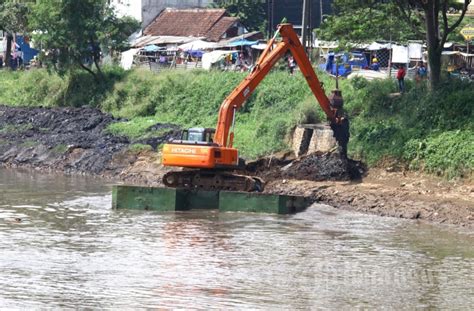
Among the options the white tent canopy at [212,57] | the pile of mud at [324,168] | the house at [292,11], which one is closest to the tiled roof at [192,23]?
the house at [292,11]

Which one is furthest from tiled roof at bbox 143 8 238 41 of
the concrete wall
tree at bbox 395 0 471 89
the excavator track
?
the excavator track

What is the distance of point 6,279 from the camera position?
76.5 ft

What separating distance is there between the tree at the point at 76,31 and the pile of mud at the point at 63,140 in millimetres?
3663

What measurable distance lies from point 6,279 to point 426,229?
41.9 feet

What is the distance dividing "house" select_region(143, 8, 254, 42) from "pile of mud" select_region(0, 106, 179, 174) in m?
19.7

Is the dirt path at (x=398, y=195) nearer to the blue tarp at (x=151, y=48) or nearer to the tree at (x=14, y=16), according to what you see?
the blue tarp at (x=151, y=48)

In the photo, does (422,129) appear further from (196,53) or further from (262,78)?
(196,53)

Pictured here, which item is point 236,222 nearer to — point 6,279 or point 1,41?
point 6,279

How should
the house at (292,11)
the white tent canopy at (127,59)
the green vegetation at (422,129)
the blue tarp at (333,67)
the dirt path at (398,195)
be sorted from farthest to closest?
the house at (292,11), the white tent canopy at (127,59), the blue tarp at (333,67), the green vegetation at (422,129), the dirt path at (398,195)

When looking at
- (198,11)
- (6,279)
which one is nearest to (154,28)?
(198,11)

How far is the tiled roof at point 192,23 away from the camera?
74.2m

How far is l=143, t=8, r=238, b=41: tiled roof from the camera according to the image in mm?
74188

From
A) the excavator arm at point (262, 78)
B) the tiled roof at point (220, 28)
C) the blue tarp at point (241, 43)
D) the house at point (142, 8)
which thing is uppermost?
the house at point (142, 8)

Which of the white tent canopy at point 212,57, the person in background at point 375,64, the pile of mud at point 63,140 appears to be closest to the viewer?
the pile of mud at point 63,140
